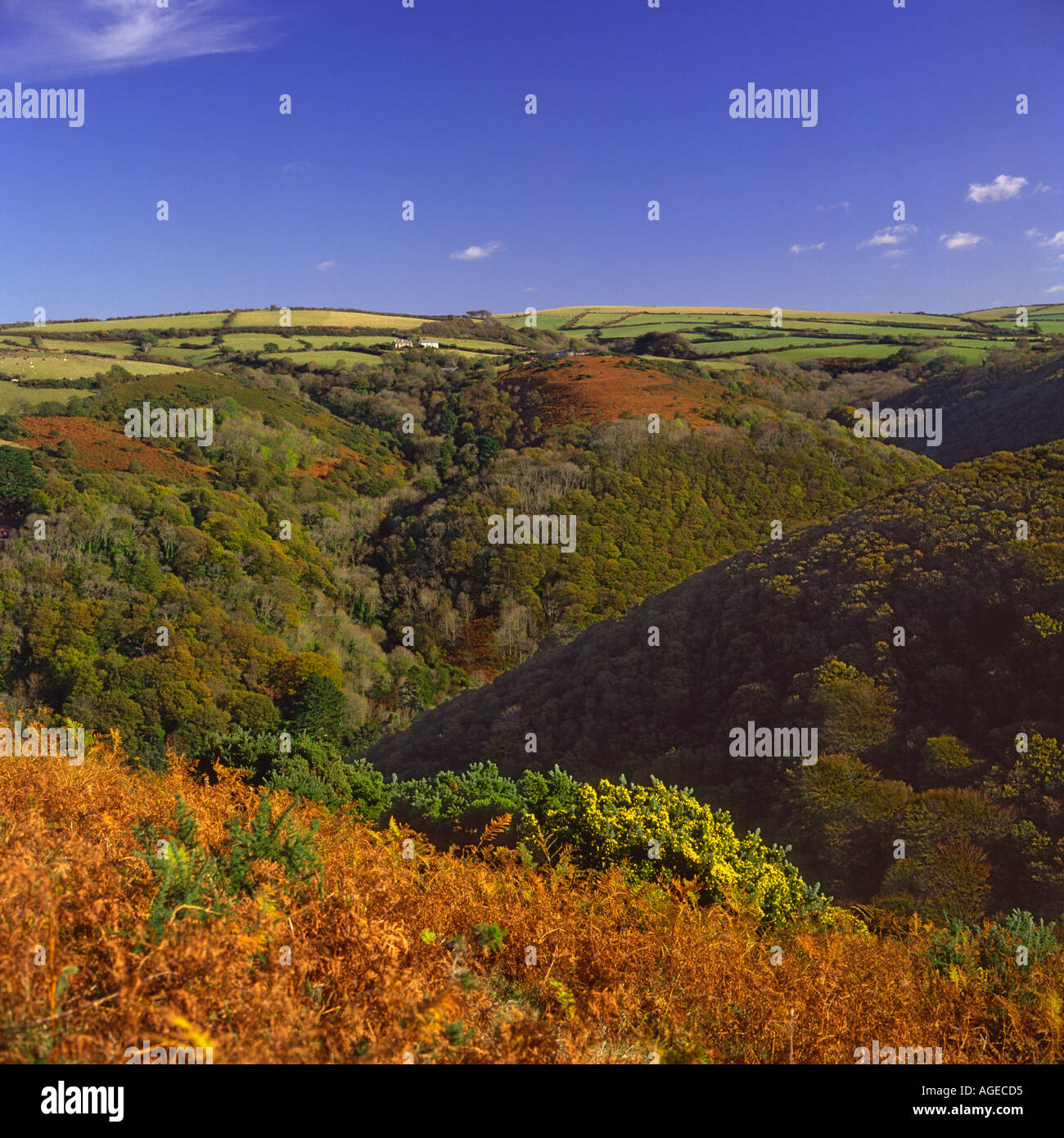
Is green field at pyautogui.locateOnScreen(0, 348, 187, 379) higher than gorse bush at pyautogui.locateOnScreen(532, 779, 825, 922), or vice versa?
green field at pyautogui.locateOnScreen(0, 348, 187, 379)

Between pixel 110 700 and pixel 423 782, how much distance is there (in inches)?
703

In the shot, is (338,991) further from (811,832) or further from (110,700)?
(110,700)

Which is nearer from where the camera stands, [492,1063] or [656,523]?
[492,1063]

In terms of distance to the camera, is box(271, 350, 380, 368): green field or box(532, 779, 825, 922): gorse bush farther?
box(271, 350, 380, 368): green field

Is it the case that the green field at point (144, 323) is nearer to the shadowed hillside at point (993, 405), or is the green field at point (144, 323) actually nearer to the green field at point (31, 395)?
the green field at point (31, 395)

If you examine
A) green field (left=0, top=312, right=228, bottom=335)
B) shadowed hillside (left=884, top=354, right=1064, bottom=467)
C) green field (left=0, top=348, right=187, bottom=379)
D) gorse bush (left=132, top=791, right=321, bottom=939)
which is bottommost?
gorse bush (left=132, top=791, right=321, bottom=939)

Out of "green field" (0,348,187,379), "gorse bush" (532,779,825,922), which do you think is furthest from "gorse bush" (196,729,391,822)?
"green field" (0,348,187,379)

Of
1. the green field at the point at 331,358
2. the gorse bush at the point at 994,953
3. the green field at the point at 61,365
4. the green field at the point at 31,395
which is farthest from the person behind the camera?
the green field at the point at 331,358

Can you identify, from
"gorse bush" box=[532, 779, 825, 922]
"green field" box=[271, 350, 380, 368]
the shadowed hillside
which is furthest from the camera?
"green field" box=[271, 350, 380, 368]

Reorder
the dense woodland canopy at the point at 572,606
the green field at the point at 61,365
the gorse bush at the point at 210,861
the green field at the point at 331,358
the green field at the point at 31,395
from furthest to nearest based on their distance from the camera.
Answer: the green field at the point at 331,358 < the green field at the point at 61,365 < the green field at the point at 31,395 < the dense woodland canopy at the point at 572,606 < the gorse bush at the point at 210,861

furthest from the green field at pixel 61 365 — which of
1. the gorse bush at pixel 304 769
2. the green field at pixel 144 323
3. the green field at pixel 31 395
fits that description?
the gorse bush at pixel 304 769

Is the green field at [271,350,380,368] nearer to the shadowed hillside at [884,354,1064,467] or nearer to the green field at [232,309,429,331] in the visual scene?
the green field at [232,309,429,331]

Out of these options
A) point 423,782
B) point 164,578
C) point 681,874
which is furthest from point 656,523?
point 681,874

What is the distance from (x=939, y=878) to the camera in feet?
Result: 32.3
